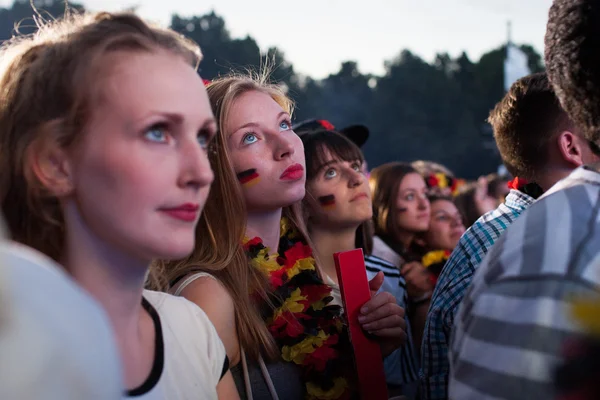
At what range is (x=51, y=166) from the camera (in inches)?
49.7

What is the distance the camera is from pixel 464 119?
37969 mm

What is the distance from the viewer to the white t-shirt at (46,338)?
0.61 m

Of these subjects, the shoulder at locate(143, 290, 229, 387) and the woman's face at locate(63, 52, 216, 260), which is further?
the shoulder at locate(143, 290, 229, 387)

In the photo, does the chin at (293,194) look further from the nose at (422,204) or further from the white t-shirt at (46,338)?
the nose at (422,204)

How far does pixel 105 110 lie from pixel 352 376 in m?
1.46

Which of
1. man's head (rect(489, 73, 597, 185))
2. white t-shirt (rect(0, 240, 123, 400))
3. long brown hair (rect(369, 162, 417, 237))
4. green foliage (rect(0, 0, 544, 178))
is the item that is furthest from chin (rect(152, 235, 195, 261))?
green foliage (rect(0, 0, 544, 178))

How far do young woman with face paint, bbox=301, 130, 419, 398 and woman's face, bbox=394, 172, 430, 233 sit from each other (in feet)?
4.21

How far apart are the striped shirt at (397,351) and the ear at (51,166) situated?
2187 mm

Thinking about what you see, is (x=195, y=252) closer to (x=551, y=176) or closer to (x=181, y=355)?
(x=181, y=355)

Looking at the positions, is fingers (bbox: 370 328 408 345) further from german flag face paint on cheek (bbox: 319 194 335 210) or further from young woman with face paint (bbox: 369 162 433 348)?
young woman with face paint (bbox: 369 162 433 348)

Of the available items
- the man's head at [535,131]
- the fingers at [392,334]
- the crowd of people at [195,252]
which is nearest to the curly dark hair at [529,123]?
→ the man's head at [535,131]

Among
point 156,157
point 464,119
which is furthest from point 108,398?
point 464,119

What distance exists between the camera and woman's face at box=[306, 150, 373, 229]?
307 cm

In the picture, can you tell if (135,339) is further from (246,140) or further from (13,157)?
(246,140)
